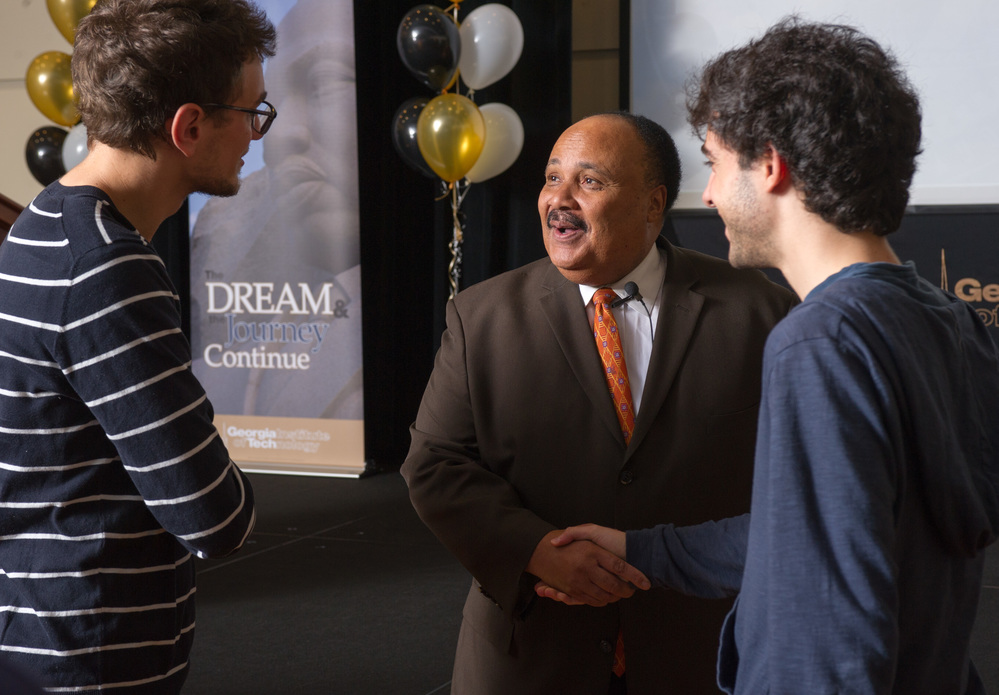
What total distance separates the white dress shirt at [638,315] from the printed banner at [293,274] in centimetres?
340

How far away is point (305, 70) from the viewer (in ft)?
16.4

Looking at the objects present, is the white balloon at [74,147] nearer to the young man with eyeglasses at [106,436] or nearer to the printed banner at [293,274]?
the printed banner at [293,274]

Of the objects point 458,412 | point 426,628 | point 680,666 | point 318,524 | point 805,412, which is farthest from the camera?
point 318,524

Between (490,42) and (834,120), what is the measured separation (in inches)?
152

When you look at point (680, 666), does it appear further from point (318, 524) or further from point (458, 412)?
point (318, 524)

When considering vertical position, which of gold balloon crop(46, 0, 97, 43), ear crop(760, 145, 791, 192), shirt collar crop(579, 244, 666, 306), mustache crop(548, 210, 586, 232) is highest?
gold balloon crop(46, 0, 97, 43)

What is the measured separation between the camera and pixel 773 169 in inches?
39.1

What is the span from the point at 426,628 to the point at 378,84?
10.7ft

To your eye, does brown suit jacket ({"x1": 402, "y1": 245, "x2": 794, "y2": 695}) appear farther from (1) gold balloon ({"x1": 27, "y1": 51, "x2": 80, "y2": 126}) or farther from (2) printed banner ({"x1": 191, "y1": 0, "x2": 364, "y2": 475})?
(1) gold balloon ({"x1": 27, "y1": 51, "x2": 80, "y2": 126})

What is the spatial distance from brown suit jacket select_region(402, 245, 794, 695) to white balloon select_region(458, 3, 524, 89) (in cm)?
315

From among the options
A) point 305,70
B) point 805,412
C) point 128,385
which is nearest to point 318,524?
point 305,70

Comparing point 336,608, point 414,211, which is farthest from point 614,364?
point 414,211

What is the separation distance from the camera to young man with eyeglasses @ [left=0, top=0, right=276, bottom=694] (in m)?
1.02

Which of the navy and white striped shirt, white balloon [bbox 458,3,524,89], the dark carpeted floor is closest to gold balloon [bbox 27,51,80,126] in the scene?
white balloon [bbox 458,3,524,89]
